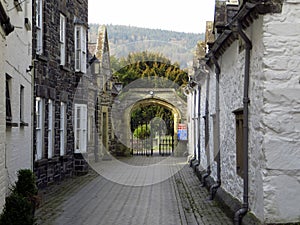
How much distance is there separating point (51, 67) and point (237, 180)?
8.50 metres

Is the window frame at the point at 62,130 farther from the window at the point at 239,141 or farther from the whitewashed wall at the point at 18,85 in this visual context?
the window at the point at 239,141

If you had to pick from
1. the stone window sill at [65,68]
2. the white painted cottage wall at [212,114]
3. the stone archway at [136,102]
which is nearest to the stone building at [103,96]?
the stone archway at [136,102]

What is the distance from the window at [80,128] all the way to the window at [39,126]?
5.03 metres

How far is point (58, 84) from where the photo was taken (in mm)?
18219

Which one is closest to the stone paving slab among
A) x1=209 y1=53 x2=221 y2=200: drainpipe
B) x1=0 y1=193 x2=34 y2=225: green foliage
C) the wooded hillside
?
x1=209 y1=53 x2=221 y2=200: drainpipe

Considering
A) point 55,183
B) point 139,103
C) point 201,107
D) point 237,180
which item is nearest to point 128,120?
point 139,103

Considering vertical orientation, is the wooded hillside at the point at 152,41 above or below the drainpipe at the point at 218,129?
above

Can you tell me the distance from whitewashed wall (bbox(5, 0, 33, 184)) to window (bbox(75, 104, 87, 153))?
23.6ft

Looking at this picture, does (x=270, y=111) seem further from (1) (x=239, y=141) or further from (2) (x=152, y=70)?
(2) (x=152, y=70)

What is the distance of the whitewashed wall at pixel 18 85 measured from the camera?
10.1 metres

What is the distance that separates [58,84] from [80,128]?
156 inches

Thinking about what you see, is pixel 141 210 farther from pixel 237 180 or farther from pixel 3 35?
pixel 3 35

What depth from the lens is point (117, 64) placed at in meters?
59.6

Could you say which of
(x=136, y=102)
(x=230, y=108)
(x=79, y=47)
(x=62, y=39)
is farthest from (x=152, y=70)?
(x=230, y=108)
